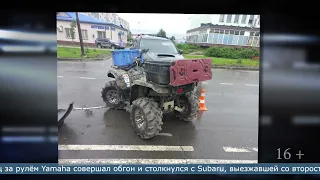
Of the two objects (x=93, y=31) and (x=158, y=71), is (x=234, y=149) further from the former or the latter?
(x=93, y=31)

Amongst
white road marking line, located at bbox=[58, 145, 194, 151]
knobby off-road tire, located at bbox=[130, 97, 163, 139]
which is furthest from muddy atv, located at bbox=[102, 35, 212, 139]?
white road marking line, located at bbox=[58, 145, 194, 151]

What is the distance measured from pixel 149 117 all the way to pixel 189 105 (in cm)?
97

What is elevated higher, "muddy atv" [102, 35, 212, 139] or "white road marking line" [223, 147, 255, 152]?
"muddy atv" [102, 35, 212, 139]

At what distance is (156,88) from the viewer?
2746mm

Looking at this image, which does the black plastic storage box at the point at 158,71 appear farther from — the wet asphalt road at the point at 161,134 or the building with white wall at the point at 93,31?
the wet asphalt road at the point at 161,134

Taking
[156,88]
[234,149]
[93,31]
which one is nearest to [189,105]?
[156,88]

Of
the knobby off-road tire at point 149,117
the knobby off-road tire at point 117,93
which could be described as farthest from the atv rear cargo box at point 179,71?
the knobby off-road tire at point 117,93

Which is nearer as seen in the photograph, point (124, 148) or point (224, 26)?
point (224, 26)

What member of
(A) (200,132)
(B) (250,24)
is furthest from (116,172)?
(B) (250,24)

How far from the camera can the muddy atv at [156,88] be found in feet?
7.92

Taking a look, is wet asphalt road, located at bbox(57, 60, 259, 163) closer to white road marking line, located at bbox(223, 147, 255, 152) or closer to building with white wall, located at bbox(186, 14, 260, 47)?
white road marking line, located at bbox(223, 147, 255, 152)

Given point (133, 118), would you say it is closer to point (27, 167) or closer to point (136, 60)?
point (136, 60)

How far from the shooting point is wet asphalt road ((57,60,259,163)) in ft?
8.29

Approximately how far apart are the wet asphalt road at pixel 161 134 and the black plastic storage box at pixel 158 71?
0.96 metres
